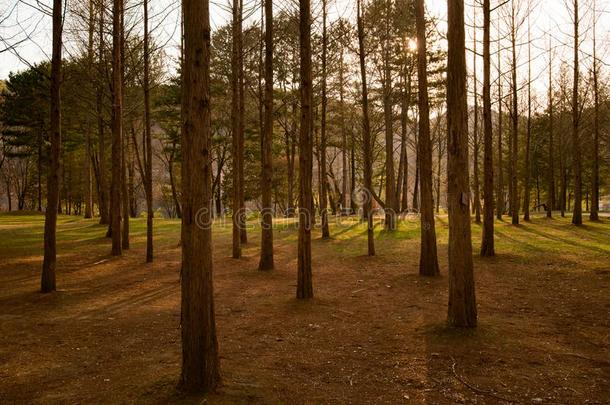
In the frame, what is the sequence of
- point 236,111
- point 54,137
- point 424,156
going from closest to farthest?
1. point 54,137
2. point 424,156
3. point 236,111

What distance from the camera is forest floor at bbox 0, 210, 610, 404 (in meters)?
4.45

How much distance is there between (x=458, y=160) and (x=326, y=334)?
3.18 metres

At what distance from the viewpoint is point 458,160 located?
593 cm

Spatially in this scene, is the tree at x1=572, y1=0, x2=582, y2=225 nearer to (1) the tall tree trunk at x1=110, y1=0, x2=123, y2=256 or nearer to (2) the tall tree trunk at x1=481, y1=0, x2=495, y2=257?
(2) the tall tree trunk at x1=481, y1=0, x2=495, y2=257

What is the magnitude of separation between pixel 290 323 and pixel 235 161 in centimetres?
728

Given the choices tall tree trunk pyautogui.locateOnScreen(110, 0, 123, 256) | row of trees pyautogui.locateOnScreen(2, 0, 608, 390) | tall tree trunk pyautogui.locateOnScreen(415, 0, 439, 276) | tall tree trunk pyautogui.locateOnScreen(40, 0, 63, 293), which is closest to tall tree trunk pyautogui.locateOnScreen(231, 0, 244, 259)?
row of trees pyautogui.locateOnScreen(2, 0, 608, 390)

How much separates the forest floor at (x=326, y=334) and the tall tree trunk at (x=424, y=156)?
0.60m

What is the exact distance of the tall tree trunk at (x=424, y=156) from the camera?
31.9 feet

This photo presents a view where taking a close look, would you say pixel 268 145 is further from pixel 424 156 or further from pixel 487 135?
pixel 487 135

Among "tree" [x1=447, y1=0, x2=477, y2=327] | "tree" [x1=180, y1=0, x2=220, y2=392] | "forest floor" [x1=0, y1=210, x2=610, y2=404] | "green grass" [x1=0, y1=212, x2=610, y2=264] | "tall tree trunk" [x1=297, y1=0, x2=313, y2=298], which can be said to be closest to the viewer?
"tree" [x1=180, y1=0, x2=220, y2=392]

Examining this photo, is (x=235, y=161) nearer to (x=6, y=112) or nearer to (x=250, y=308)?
(x=250, y=308)

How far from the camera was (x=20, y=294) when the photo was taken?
920 centimetres

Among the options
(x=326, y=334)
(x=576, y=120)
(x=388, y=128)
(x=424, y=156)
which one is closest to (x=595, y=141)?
(x=576, y=120)

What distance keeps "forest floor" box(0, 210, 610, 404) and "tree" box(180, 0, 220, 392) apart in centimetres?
40
